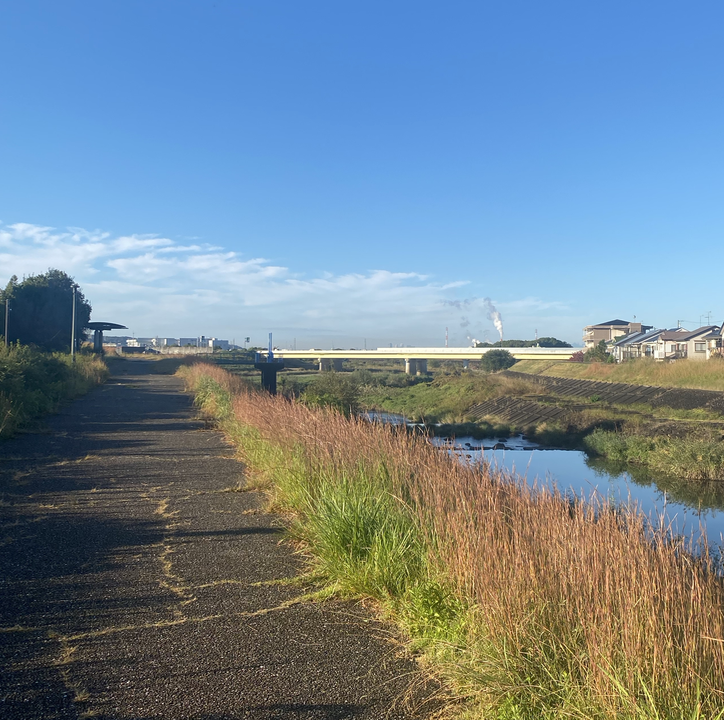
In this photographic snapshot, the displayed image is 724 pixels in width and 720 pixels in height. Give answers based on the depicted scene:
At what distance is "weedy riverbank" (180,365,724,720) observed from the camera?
9.35 feet

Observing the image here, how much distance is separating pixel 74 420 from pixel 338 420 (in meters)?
12.4

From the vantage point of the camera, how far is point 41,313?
5794 centimetres

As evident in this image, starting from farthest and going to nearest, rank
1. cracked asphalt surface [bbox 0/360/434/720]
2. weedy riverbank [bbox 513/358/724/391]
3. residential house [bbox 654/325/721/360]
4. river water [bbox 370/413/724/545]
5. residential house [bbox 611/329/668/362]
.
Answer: residential house [bbox 611/329/668/362]
residential house [bbox 654/325/721/360]
weedy riverbank [bbox 513/358/724/391]
river water [bbox 370/413/724/545]
cracked asphalt surface [bbox 0/360/434/720]

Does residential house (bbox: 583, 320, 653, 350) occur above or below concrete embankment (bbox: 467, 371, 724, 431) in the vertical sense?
above

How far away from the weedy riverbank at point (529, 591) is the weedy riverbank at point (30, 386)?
444 inches

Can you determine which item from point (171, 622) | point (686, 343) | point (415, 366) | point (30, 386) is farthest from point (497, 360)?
point (171, 622)

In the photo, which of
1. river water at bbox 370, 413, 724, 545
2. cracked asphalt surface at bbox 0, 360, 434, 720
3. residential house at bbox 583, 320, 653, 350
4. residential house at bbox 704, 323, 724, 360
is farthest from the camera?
residential house at bbox 583, 320, 653, 350

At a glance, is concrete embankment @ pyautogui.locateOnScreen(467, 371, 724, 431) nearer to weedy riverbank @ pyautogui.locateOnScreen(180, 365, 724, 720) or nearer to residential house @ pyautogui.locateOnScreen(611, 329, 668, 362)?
weedy riverbank @ pyautogui.locateOnScreen(180, 365, 724, 720)

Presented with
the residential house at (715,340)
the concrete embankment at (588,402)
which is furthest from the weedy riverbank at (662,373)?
the residential house at (715,340)

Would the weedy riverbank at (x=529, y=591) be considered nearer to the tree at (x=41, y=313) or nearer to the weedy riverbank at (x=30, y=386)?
the weedy riverbank at (x=30, y=386)

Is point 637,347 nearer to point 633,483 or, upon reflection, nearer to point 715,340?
point 715,340

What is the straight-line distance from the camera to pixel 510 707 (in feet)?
A: 10.6

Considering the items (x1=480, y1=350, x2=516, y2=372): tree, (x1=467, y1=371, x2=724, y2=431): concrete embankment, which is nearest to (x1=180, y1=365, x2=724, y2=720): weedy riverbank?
(x1=467, y1=371, x2=724, y2=431): concrete embankment

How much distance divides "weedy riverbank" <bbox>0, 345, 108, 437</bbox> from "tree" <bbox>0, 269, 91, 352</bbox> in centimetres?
2522
